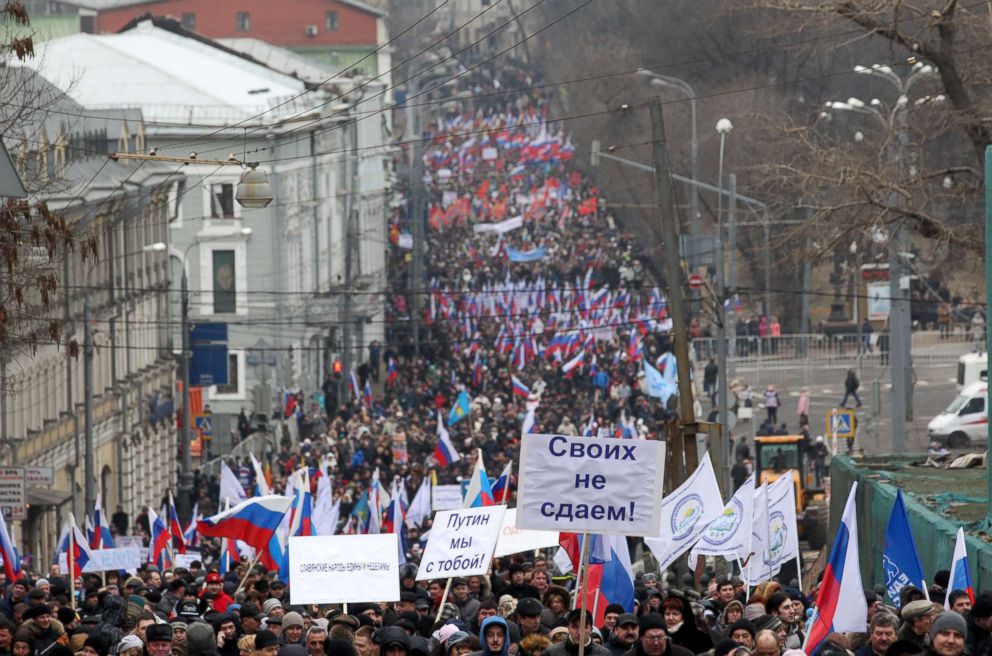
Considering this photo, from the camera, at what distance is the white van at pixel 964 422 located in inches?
1801

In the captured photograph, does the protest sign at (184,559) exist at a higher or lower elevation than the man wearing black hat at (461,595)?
lower

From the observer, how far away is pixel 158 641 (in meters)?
12.5

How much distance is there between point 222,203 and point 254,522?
151ft

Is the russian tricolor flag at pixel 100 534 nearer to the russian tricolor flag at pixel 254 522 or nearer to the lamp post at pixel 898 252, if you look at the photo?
the russian tricolor flag at pixel 254 522

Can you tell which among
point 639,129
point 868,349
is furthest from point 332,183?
point 868,349

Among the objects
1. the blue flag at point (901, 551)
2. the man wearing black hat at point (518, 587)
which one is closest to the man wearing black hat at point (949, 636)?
the blue flag at point (901, 551)

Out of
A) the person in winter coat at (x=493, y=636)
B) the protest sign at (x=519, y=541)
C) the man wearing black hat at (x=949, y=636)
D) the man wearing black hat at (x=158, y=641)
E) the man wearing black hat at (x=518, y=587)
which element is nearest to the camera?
the man wearing black hat at (x=949, y=636)

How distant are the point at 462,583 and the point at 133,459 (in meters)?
32.5

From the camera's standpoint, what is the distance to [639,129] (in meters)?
82.1

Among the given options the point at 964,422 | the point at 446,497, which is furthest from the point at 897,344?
the point at 446,497

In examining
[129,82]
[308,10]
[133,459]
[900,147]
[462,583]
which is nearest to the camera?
[462,583]

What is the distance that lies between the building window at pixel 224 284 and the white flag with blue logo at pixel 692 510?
1949 inches

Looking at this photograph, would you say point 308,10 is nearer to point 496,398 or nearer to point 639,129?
point 639,129

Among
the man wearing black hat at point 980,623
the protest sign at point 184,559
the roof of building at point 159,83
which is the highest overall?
the roof of building at point 159,83
